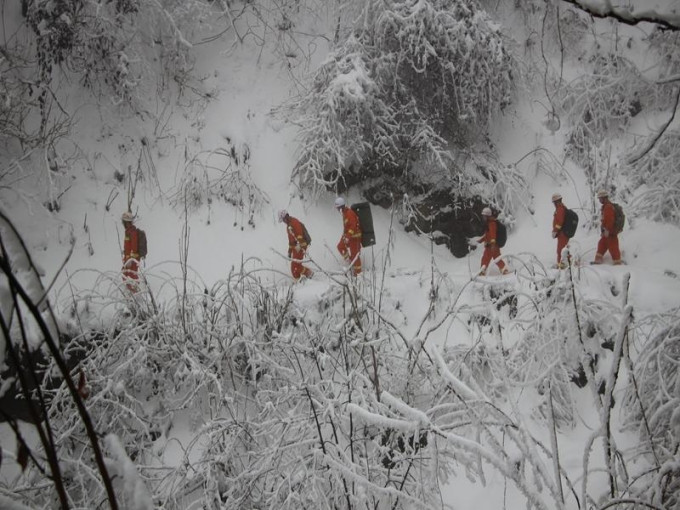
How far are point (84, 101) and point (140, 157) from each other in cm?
186

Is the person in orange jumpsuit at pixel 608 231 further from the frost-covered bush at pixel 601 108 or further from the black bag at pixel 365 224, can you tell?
the black bag at pixel 365 224

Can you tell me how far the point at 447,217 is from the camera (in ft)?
26.2

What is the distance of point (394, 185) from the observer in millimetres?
8219

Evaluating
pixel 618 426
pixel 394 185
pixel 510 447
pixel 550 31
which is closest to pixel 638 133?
pixel 550 31

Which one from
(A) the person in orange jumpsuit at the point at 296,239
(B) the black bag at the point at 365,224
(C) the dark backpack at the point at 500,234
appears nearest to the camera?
(A) the person in orange jumpsuit at the point at 296,239

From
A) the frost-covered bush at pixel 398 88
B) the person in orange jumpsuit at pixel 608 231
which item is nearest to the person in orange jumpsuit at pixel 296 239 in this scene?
the frost-covered bush at pixel 398 88

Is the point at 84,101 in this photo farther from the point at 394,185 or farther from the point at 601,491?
the point at 601,491

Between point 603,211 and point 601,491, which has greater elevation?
point 603,211

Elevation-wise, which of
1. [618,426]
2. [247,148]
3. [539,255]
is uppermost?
[247,148]

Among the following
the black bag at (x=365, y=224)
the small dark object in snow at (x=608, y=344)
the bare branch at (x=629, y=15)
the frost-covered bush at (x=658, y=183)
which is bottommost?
the bare branch at (x=629, y=15)

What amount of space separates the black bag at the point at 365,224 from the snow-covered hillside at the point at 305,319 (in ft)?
1.77

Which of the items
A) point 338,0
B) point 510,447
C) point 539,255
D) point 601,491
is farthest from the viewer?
point 338,0

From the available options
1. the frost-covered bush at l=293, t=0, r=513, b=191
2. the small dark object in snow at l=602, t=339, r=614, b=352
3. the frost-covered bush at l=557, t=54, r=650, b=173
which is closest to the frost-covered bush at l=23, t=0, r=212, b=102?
the frost-covered bush at l=293, t=0, r=513, b=191

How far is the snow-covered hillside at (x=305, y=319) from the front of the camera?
174 cm
